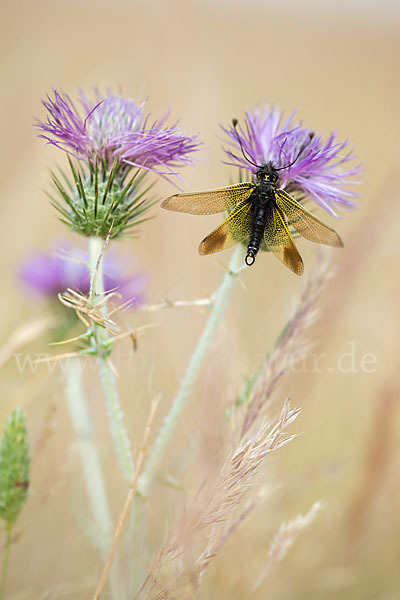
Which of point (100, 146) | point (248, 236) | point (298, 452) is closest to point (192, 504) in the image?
point (248, 236)

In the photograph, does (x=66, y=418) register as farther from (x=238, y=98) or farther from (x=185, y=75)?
(x=238, y=98)

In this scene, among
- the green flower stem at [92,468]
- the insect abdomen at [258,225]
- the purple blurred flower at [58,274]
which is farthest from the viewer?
the purple blurred flower at [58,274]

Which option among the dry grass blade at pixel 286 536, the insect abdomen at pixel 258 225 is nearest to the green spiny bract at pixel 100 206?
the insect abdomen at pixel 258 225

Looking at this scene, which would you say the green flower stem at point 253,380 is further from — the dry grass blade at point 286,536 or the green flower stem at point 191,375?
the dry grass blade at point 286,536

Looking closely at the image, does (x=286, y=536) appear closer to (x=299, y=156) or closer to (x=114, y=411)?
(x=114, y=411)

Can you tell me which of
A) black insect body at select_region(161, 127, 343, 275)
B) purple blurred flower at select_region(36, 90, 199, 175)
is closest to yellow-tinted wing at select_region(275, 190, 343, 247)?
black insect body at select_region(161, 127, 343, 275)

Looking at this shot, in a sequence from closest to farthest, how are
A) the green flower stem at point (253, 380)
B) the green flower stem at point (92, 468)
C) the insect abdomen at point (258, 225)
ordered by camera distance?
the green flower stem at point (253, 380) → the insect abdomen at point (258, 225) → the green flower stem at point (92, 468)
